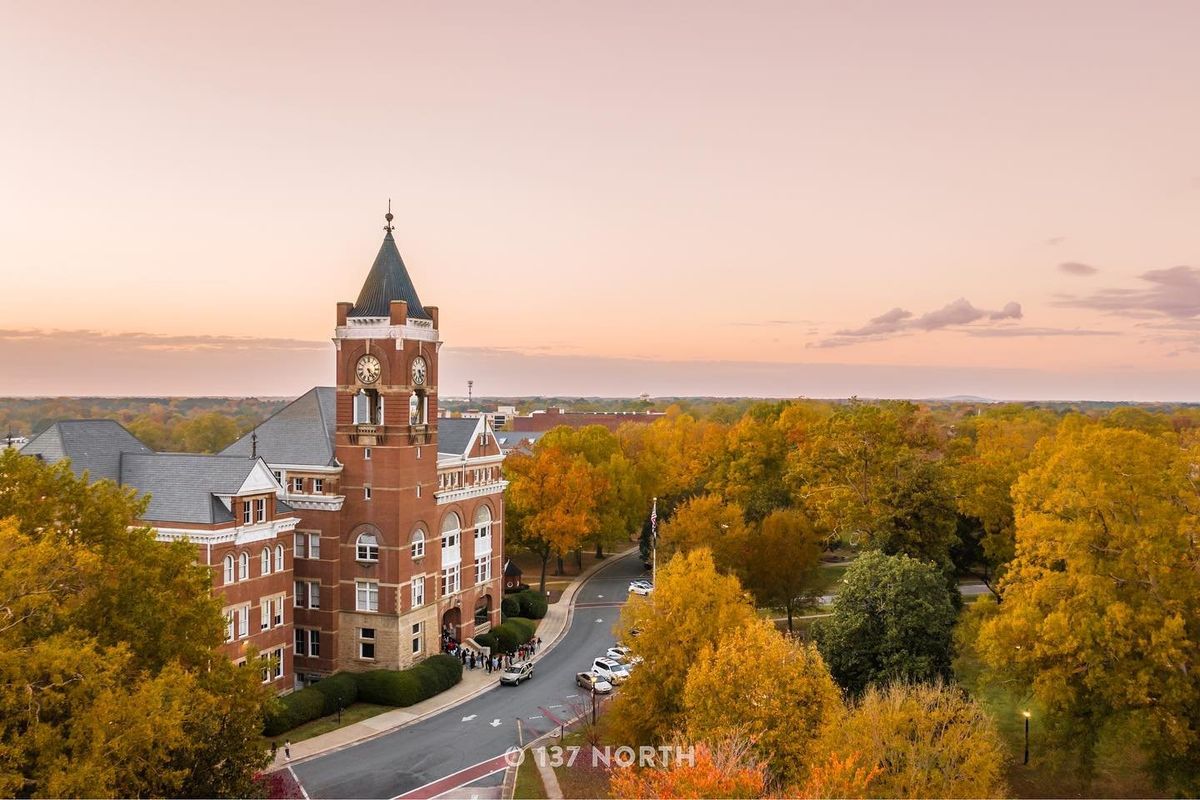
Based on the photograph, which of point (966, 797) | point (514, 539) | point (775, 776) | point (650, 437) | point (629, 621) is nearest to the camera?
point (966, 797)

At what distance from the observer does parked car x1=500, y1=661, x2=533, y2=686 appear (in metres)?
47.7

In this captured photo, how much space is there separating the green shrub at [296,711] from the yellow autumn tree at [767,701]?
20.5 m

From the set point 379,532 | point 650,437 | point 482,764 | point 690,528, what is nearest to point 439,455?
point 379,532

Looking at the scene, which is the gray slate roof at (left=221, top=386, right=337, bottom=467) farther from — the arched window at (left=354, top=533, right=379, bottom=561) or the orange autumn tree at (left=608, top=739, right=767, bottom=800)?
the orange autumn tree at (left=608, top=739, right=767, bottom=800)

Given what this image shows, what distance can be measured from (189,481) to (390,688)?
14626 mm

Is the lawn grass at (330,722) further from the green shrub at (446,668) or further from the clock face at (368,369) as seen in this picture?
the clock face at (368,369)

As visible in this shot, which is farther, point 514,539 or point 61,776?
point 514,539

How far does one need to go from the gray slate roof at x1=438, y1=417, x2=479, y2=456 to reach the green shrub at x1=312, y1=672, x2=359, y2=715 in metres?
15.4

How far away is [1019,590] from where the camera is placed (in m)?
35.1

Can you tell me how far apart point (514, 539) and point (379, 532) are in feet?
84.7

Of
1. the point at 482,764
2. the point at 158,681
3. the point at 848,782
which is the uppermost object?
the point at 158,681

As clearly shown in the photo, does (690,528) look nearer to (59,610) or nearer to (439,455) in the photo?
(439,455)

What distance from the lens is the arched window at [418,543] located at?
48.6m

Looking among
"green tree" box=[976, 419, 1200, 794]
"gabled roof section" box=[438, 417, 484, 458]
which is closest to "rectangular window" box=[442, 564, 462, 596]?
"gabled roof section" box=[438, 417, 484, 458]
